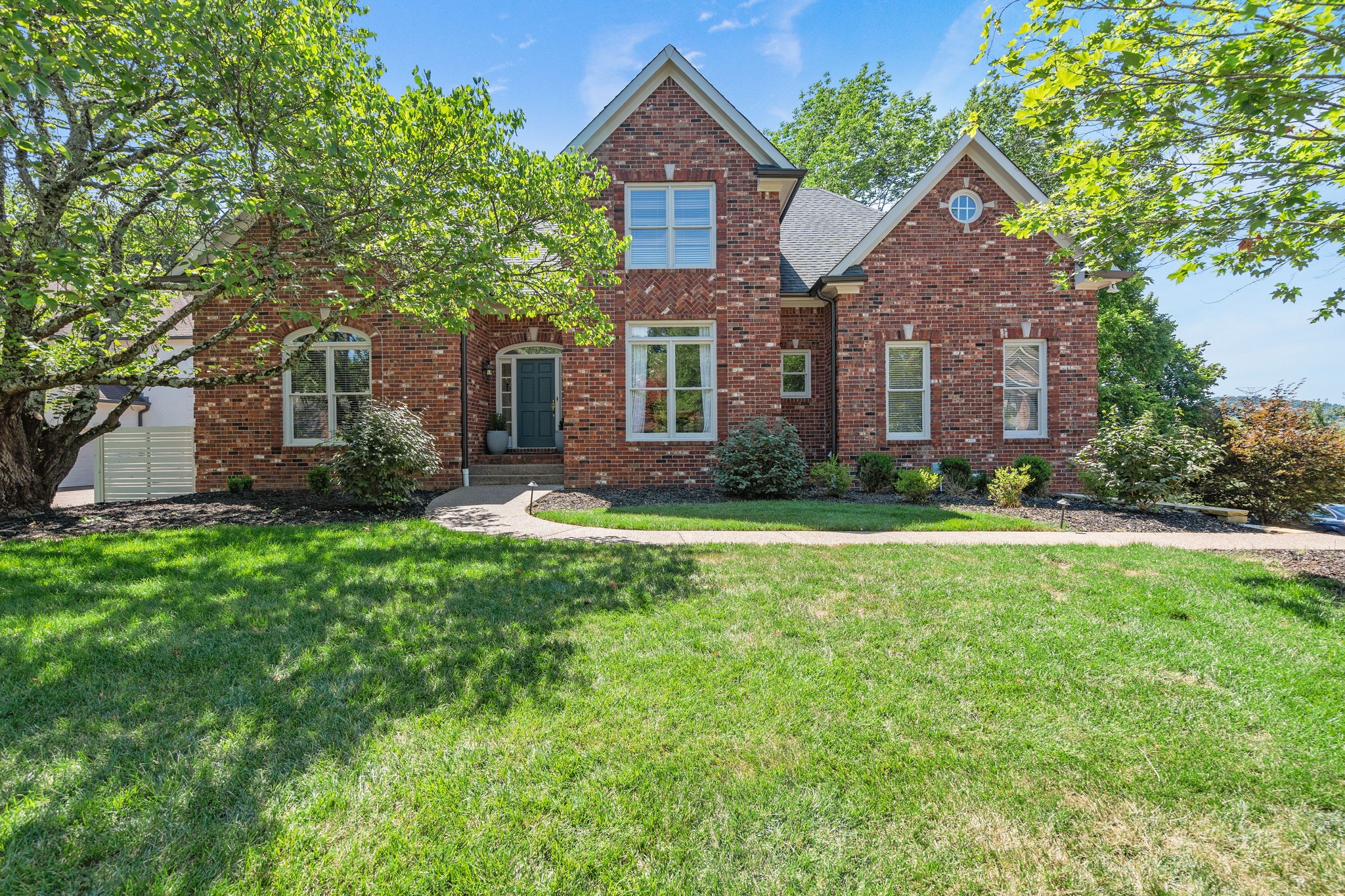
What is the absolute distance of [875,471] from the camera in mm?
10984

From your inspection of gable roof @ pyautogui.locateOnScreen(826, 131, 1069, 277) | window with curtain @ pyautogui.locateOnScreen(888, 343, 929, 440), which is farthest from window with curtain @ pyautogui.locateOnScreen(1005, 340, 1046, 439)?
gable roof @ pyautogui.locateOnScreen(826, 131, 1069, 277)

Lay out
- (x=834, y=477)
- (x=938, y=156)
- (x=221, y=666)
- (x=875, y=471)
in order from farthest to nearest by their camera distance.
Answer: (x=938, y=156) → (x=875, y=471) → (x=834, y=477) → (x=221, y=666)

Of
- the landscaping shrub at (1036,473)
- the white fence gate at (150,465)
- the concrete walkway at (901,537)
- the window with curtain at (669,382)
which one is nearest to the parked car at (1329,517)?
the concrete walkway at (901,537)

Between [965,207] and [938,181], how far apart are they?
0.79 m

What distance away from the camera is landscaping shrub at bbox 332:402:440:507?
8.48 meters

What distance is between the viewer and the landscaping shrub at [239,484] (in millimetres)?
10609

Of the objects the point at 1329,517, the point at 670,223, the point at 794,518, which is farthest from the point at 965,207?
the point at 794,518

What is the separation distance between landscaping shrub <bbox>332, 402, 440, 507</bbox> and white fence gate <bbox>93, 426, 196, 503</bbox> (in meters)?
6.08

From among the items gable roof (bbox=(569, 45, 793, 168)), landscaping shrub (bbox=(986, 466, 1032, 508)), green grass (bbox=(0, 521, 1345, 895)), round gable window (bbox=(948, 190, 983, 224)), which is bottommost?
green grass (bbox=(0, 521, 1345, 895))

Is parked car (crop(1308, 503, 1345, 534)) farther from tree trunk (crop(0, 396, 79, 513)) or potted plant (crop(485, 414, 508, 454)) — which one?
tree trunk (crop(0, 396, 79, 513))

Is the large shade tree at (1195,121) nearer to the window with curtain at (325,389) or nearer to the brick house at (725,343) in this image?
the brick house at (725,343)

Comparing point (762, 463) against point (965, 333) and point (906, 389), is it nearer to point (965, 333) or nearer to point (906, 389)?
point (906, 389)

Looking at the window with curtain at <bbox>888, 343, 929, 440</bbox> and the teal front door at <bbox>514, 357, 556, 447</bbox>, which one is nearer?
the window with curtain at <bbox>888, 343, 929, 440</bbox>

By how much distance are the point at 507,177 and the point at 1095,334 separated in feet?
39.3
